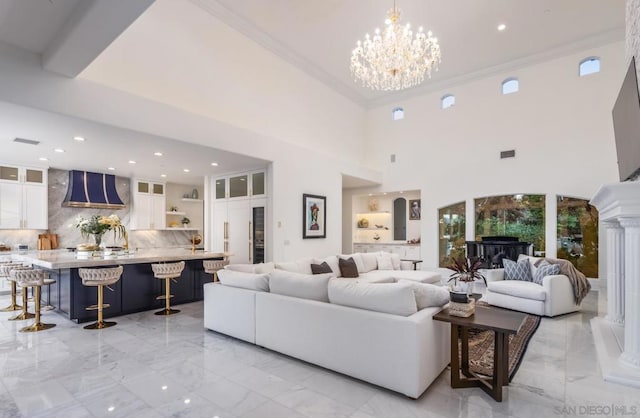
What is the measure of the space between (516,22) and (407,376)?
7.18 metres

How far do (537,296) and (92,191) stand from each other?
9.42m

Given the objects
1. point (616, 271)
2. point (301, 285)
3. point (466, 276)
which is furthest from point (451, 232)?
point (301, 285)

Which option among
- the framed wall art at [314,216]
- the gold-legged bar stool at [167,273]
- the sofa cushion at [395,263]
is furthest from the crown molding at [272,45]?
the sofa cushion at [395,263]

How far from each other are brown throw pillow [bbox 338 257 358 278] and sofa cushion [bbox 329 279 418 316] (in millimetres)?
2990

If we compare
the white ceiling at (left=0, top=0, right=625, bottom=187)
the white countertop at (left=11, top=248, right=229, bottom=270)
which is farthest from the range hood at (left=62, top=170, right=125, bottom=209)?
the white countertop at (left=11, top=248, right=229, bottom=270)

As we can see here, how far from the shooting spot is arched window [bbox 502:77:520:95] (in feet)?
26.6

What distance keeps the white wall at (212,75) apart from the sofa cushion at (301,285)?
356 cm

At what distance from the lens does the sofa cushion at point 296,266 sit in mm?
5095

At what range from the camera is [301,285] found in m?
3.55

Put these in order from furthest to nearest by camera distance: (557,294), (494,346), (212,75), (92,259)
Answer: (212,75) → (557,294) → (92,259) → (494,346)

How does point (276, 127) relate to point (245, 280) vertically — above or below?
above

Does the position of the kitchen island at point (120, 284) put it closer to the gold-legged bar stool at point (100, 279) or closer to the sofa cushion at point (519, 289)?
the gold-legged bar stool at point (100, 279)

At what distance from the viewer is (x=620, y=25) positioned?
667 cm

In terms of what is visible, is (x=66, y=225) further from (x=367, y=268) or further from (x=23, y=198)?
(x=367, y=268)
